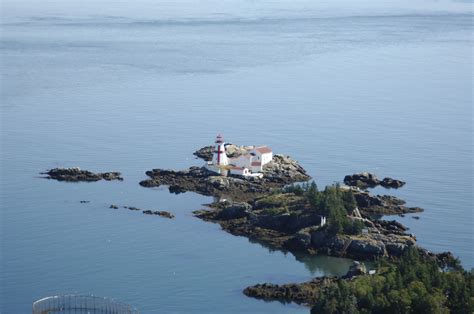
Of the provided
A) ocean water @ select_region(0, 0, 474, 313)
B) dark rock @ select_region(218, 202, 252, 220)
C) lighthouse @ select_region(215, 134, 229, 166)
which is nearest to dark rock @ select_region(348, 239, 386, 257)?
ocean water @ select_region(0, 0, 474, 313)

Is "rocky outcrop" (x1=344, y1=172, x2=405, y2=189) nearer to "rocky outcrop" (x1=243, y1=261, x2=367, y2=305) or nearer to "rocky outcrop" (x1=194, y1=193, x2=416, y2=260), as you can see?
"rocky outcrop" (x1=194, y1=193, x2=416, y2=260)

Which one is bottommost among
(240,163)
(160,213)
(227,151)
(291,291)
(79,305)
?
(79,305)

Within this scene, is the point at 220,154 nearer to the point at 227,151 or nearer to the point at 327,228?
the point at 227,151

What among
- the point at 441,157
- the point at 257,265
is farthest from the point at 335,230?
the point at 441,157

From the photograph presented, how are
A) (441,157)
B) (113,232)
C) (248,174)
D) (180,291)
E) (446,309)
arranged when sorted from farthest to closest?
(441,157), (248,174), (113,232), (180,291), (446,309)

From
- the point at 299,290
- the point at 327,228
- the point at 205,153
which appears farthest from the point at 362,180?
the point at 299,290

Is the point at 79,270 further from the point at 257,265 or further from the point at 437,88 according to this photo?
the point at 437,88
